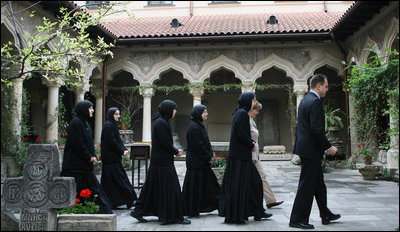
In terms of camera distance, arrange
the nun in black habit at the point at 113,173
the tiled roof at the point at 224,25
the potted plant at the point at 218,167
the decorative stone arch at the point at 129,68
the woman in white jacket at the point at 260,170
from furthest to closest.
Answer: the decorative stone arch at the point at 129,68, the tiled roof at the point at 224,25, the potted plant at the point at 218,167, the nun in black habit at the point at 113,173, the woman in white jacket at the point at 260,170

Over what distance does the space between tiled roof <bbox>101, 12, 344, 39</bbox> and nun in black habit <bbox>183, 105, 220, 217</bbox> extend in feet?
23.5

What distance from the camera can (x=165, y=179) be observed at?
4297 mm

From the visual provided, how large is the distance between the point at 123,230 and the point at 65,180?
3.37ft

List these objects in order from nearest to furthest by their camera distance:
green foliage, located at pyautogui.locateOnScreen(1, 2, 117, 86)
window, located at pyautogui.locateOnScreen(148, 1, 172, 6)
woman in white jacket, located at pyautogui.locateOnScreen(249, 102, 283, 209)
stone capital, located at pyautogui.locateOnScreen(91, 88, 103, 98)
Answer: green foliage, located at pyautogui.locateOnScreen(1, 2, 117, 86) → woman in white jacket, located at pyautogui.locateOnScreen(249, 102, 283, 209) → stone capital, located at pyautogui.locateOnScreen(91, 88, 103, 98) → window, located at pyautogui.locateOnScreen(148, 1, 172, 6)

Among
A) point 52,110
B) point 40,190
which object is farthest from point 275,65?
point 40,190

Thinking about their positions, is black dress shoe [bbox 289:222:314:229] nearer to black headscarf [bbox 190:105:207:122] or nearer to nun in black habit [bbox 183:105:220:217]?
nun in black habit [bbox 183:105:220:217]

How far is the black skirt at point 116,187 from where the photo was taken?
5.34 metres

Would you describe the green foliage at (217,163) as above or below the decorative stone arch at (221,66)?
below

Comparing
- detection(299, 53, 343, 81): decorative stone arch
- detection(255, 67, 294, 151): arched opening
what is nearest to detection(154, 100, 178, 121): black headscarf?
detection(299, 53, 343, 81): decorative stone arch

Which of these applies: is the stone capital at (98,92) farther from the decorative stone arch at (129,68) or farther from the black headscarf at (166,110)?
the black headscarf at (166,110)

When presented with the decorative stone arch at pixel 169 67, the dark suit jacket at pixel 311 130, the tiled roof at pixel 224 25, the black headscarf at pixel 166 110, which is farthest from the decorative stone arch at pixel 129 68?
the dark suit jacket at pixel 311 130

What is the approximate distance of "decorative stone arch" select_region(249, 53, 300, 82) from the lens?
478 inches

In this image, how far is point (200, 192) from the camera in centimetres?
468

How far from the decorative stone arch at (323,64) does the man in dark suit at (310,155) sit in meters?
8.48
